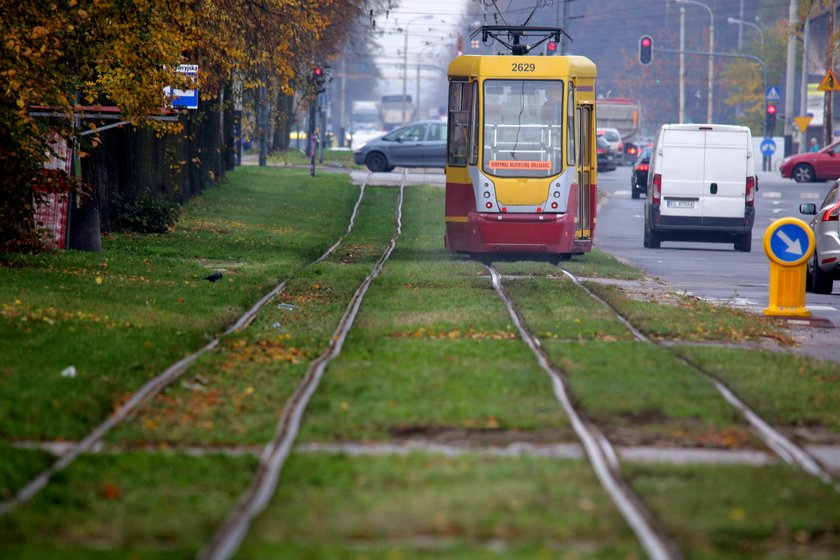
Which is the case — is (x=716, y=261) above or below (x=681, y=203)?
below

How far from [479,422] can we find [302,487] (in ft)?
6.49

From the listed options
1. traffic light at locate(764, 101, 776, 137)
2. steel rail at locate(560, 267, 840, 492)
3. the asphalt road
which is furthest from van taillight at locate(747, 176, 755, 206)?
traffic light at locate(764, 101, 776, 137)

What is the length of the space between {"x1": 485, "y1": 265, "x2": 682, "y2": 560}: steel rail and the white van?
17.6 m

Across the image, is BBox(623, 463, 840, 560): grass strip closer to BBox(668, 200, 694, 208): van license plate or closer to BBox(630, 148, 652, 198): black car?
BBox(668, 200, 694, 208): van license plate

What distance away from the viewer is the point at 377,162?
4938 centimetres

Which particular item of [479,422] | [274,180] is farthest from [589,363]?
[274,180]

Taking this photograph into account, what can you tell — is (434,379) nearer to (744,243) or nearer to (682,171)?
(682,171)

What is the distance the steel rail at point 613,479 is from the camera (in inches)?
224

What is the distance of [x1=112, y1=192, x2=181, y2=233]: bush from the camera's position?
25.5m

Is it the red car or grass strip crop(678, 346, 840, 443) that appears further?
the red car

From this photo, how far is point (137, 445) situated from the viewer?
7.77 meters

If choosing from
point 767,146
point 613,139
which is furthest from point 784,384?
point 613,139

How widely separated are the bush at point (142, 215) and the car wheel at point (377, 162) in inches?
920

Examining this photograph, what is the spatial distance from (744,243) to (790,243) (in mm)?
13315
